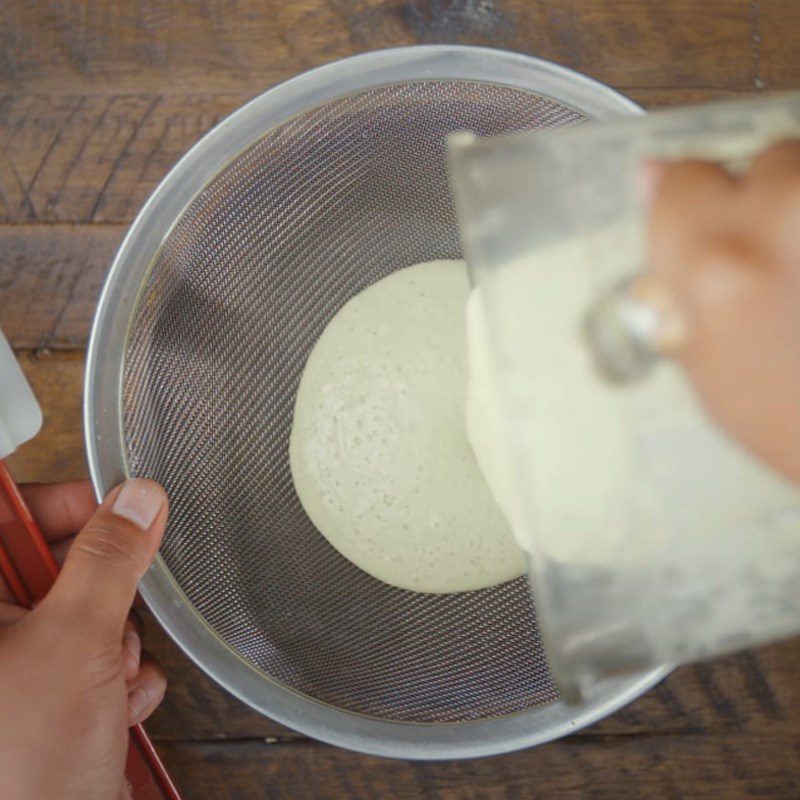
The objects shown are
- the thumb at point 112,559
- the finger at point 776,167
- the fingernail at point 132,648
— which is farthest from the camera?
the fingernail at point 132,648

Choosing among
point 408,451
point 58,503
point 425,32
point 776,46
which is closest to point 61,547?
point 58,503

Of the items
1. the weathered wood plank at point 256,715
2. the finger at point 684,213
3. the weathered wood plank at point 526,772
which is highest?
the finger at point 684,213

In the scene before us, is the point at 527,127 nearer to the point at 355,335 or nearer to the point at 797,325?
the point at 355,335

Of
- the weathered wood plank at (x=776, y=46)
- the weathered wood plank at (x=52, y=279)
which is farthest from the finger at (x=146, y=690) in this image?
the weathered wood plank at (x=776, y=46)

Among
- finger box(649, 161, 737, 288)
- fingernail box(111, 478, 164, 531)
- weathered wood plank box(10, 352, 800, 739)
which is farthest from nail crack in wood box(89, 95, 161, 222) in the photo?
finger box(649, 161, 737, 288)

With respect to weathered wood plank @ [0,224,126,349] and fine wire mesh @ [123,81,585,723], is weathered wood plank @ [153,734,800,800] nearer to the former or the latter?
fine wire mesh @ [123,81,585,723]

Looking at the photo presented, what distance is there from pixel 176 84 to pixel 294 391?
228mm

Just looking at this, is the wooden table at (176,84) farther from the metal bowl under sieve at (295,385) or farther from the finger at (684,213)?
the finger at (684,213)

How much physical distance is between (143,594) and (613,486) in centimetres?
31

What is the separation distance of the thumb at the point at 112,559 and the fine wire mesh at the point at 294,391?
4cm

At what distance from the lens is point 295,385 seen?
578 mm

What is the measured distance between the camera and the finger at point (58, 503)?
1.87ft

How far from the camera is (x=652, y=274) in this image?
0.85ft

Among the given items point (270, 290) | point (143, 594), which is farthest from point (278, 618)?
point (270, 290)
